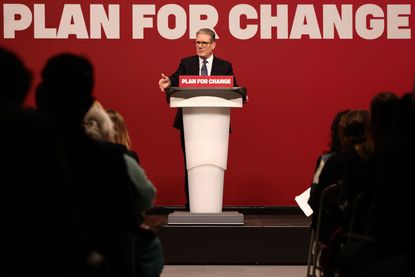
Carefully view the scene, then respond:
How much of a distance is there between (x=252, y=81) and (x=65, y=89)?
562cm

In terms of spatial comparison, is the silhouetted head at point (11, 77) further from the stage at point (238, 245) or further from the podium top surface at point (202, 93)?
the stage at point (238, 245)

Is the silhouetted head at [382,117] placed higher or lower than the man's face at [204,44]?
lower

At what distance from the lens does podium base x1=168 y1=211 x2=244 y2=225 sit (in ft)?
21.5

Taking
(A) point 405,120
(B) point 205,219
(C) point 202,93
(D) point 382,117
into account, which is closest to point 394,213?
(A) point 405,120

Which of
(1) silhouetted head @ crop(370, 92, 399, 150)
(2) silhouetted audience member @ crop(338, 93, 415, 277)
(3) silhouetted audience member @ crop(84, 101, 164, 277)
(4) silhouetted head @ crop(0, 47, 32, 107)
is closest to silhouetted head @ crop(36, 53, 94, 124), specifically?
(4) silhouetted head @ crop(0, 47, 32, 107)

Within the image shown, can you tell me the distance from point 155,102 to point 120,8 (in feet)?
3.04

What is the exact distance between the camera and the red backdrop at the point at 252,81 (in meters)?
8.16

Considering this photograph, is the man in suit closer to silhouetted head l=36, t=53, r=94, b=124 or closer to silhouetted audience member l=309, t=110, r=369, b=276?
silhouetted audience member l=309, t=110, r=369, b=276

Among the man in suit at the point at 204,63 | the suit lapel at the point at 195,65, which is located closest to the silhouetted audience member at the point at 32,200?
the man in suit at the point at 204,63

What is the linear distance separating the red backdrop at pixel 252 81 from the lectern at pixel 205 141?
1679 mm

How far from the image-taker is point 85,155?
8.69 ft

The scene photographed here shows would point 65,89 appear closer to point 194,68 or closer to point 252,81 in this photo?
point 194,68

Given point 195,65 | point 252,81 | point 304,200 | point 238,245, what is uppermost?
point 195,65

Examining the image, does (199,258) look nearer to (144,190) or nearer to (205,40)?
(205,40)
